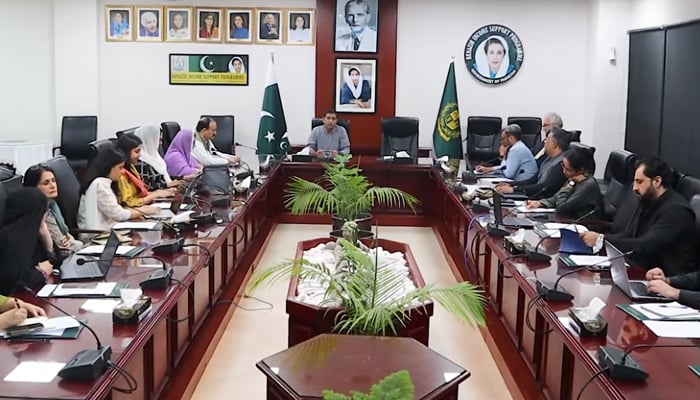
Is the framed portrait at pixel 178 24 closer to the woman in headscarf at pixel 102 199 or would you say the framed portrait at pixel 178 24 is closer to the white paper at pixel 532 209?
the woman in headscarf at pixel 102 199

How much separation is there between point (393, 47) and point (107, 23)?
3256 millimetres

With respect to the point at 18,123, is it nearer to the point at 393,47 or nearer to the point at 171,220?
the point at 393,47

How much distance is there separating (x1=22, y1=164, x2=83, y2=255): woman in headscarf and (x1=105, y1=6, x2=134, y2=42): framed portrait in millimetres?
5102

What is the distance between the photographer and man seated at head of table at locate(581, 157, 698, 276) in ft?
11.7

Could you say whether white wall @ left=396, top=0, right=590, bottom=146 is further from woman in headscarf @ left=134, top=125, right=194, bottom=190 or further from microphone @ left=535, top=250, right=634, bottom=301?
microphone @ left=535, top=250, right=634, bottom=301

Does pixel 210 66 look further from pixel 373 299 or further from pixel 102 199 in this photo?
pixel 373 299

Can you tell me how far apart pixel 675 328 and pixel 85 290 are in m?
2.07

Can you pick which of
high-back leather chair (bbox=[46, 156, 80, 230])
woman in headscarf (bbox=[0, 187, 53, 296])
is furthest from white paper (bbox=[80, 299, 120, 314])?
high-back leather chair (bbox=[46, 156, 80, 230])

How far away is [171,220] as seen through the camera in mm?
4121

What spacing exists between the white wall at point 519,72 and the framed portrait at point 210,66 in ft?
5.94

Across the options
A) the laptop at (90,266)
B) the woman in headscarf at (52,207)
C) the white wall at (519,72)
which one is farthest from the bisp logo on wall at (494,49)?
the laptop at (90,266)

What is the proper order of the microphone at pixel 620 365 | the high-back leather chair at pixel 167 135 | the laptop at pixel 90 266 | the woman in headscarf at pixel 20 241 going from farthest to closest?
the high-back leather chair at pixel 167 135
the laptop at pixel 90 266
the woman in headscarf at pixel 20 241
the microphone at pixel 620 365

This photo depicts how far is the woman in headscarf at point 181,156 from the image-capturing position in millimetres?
6664

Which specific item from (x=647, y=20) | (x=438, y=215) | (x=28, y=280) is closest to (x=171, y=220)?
(x=28, y=280)
